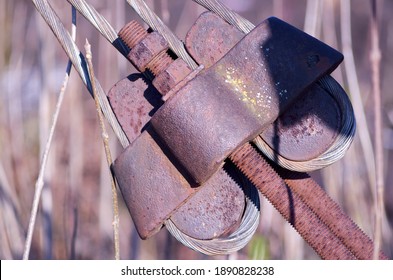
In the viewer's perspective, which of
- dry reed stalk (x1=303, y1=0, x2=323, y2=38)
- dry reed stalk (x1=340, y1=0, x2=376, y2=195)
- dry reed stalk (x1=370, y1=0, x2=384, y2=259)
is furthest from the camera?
dry reed stalk (x1=340, y1=0, x2=376, y2=195)

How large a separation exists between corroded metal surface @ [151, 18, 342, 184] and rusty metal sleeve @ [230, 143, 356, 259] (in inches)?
1.2

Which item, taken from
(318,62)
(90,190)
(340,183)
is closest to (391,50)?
(340,183)

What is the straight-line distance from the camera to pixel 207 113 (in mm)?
823

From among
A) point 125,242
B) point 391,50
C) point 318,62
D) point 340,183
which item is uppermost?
point 318,62

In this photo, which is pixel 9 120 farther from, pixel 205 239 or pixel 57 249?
pixel 205 239

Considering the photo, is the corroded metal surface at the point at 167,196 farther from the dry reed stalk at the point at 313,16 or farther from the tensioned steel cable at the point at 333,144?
the dry reed stalk at the point at 313,16

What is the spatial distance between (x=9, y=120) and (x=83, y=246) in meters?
0.45

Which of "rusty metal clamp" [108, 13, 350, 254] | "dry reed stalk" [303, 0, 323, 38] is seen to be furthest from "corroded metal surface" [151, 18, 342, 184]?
"dry reed stalk" [303, 0, 323, 38]

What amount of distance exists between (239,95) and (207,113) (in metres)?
0.05

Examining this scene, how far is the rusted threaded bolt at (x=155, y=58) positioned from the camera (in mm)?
860

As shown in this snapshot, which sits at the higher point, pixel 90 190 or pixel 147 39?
pixel 147 39

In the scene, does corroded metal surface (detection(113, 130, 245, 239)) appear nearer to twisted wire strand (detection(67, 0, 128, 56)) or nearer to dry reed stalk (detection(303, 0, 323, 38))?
twisted wire strand (detection(67, 0, 128, 56))

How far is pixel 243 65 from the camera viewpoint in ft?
2.77

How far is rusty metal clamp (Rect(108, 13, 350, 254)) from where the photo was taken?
83 centimetres
